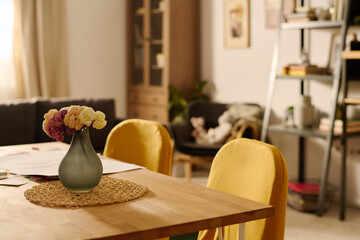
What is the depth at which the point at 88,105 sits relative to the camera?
4.54 meters

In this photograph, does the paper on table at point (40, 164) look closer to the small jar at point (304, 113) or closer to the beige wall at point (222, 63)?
the small jar at point (304, 113)

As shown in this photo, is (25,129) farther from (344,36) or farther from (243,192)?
(243,192)

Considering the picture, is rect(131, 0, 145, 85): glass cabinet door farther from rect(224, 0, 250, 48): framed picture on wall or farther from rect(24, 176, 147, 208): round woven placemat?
Answer: rect(24, 176, 147, 208): round woven placemat

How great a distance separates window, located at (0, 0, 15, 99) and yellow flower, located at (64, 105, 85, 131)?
4.28 m

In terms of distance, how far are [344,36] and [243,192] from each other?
95.0 inches

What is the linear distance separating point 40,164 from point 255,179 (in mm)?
856

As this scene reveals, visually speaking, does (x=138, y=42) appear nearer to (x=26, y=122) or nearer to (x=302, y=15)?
(x=26, y=122)

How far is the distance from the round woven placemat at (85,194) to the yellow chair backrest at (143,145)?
52 cm

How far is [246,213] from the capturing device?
1.45 m

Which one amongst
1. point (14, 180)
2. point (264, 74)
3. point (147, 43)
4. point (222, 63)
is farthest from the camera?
point (147, 43)

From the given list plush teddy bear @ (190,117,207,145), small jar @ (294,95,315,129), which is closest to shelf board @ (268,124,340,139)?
small jar @ (294,95,315,129)

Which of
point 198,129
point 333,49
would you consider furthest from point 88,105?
point 333,49

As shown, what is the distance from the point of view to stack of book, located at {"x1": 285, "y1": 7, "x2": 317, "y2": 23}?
414cm

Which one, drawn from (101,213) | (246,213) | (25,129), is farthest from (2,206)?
(25,129)
